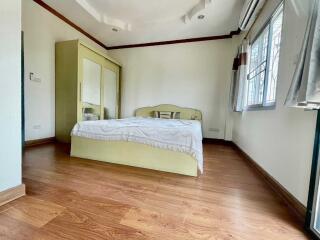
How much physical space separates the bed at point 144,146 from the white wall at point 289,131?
757mm

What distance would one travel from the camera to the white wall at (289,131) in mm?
1181

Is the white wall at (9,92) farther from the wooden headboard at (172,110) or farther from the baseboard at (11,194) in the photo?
the wooden headboard at (172,110)

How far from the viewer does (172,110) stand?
427 centimetres

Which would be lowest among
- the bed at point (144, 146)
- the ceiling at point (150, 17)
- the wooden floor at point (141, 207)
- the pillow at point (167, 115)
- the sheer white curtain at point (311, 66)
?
the wooden floor at point (141, 207)

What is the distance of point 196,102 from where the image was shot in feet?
13.6

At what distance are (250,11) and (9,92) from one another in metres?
3.07

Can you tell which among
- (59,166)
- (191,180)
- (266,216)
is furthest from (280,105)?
(59,166)

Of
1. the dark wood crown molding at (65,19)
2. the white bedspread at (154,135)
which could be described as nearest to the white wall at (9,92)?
the white bedspread at (154,135)

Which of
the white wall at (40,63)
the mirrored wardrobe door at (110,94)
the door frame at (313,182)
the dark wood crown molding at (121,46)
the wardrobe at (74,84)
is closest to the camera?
the door frame at (313,182)

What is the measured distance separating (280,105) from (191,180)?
1200 millimetres

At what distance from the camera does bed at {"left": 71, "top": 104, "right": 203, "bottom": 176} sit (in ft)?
6.27

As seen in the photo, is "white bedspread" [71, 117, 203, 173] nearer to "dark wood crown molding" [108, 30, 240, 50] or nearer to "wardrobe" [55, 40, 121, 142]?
"wardrobe" [55, 40, 121, 142]

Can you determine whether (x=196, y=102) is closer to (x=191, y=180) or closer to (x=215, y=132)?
(x=215, y=132)

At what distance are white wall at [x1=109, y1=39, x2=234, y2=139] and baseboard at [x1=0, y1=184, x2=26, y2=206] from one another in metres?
3.46
